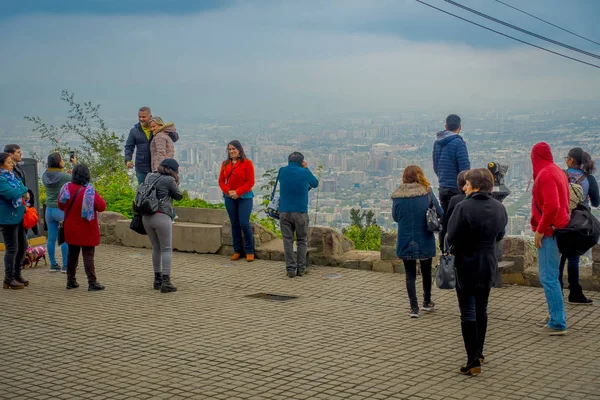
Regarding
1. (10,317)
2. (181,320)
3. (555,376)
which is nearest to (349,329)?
(181,320)

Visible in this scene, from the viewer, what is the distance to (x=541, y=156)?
30.9ft

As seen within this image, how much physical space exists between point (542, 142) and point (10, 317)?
6.53 metres

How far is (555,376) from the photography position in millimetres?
7805

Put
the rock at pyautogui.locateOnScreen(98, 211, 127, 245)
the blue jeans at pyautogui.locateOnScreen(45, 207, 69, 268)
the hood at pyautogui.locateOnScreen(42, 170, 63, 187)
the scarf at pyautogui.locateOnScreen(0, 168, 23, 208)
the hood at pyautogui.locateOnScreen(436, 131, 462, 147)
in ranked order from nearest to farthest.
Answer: the hood at pyautogui.locateOnScreen(436, 131, 462, 147), the scarf at pyautogui.locateOnScreen(0, 168, 23, 208), the hood at pyautogui.locateOnScreen(42, 170, 63, 187), the blue jeans at pyautogui.locateOnScreen(45, 207, 69, 268), the rock at pyautogui.locateOnScreen(98, 211, 127, 245)

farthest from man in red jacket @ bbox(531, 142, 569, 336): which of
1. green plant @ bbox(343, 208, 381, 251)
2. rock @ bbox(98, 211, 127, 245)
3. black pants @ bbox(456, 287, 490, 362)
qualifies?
rock @ bbox(98, 211, 127, 245)

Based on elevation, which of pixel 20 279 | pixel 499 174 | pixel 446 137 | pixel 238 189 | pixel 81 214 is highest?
pixel 446 137

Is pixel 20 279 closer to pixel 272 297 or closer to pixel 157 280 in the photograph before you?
pixel 157 280

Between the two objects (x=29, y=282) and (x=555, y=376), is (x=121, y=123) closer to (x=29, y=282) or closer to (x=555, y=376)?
(x=29, y=282)

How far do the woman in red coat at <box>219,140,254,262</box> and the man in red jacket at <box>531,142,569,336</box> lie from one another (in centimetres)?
560

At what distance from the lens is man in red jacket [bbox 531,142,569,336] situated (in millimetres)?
9234

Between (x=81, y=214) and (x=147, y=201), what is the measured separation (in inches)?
37.9

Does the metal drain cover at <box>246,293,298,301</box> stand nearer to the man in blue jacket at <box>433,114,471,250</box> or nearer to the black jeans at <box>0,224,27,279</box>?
the man in blue jacket at <box>433,114,471,250</box>

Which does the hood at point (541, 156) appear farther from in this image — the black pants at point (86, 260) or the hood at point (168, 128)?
the hood at point (168, 128)

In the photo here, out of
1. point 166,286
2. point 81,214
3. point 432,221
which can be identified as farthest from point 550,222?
point 81,214
